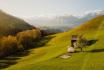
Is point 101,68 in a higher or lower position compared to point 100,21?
lower

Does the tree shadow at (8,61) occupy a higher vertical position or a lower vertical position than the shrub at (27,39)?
lower

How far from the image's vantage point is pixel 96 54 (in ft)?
205

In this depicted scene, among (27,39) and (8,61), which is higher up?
(27,39)

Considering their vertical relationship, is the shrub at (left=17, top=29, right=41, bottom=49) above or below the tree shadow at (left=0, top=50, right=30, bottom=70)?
above

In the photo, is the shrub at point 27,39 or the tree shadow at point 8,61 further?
the shrub at point 27,39

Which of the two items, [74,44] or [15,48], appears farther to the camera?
[15,48]

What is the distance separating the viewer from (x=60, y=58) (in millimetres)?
63344

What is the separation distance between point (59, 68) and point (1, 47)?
3070 inches

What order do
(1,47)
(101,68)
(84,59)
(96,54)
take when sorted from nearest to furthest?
(101,68) → (84,59) → (96,54) → (1,47)

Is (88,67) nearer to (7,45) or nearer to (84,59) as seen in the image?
(84,59)

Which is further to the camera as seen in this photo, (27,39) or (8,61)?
(27,39)

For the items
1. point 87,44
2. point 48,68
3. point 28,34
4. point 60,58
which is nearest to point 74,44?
point 87,44

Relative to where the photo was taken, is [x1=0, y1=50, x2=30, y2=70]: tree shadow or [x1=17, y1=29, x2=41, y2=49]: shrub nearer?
[x1=0, y1=50, x2=30, y2=70]: tree shadow

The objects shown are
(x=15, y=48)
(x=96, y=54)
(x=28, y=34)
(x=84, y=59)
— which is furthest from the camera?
(x=28, y=34)
